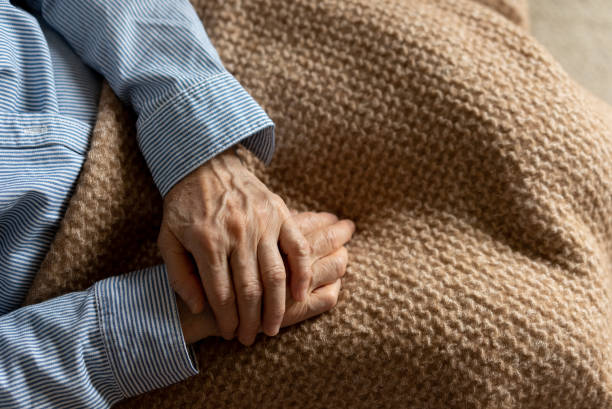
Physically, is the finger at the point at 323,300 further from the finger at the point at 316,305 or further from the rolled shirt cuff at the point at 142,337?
the rolled shirt cuff at the point at 142,337

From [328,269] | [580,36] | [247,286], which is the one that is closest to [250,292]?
[247,286]

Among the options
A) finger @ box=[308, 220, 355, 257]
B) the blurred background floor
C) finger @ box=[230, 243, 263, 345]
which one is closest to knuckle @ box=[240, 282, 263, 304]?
finger @ box=[230, 243, 263, 345]

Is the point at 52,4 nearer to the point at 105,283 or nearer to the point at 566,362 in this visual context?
the point at 105,283

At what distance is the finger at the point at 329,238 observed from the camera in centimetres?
71

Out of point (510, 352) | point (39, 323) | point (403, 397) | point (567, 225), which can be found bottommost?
point (39, 323)

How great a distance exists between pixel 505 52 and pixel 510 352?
0.45 meters

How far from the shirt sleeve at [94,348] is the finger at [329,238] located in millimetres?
201

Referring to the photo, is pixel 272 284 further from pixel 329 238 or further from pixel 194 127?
pixel 194 127

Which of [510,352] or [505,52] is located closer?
[510,352]

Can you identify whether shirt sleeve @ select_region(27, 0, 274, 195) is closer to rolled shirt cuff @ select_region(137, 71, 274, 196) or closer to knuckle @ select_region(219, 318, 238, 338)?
rolled shirt cuff @ select_region(137, 71, 274, 196)

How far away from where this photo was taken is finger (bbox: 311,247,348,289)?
2.24 ft

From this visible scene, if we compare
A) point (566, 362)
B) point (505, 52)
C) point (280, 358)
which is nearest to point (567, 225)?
point (566, 362)

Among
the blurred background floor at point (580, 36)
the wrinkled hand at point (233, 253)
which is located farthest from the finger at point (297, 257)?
the blurred background floor at point (580, 36)

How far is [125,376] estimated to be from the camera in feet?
2.08
